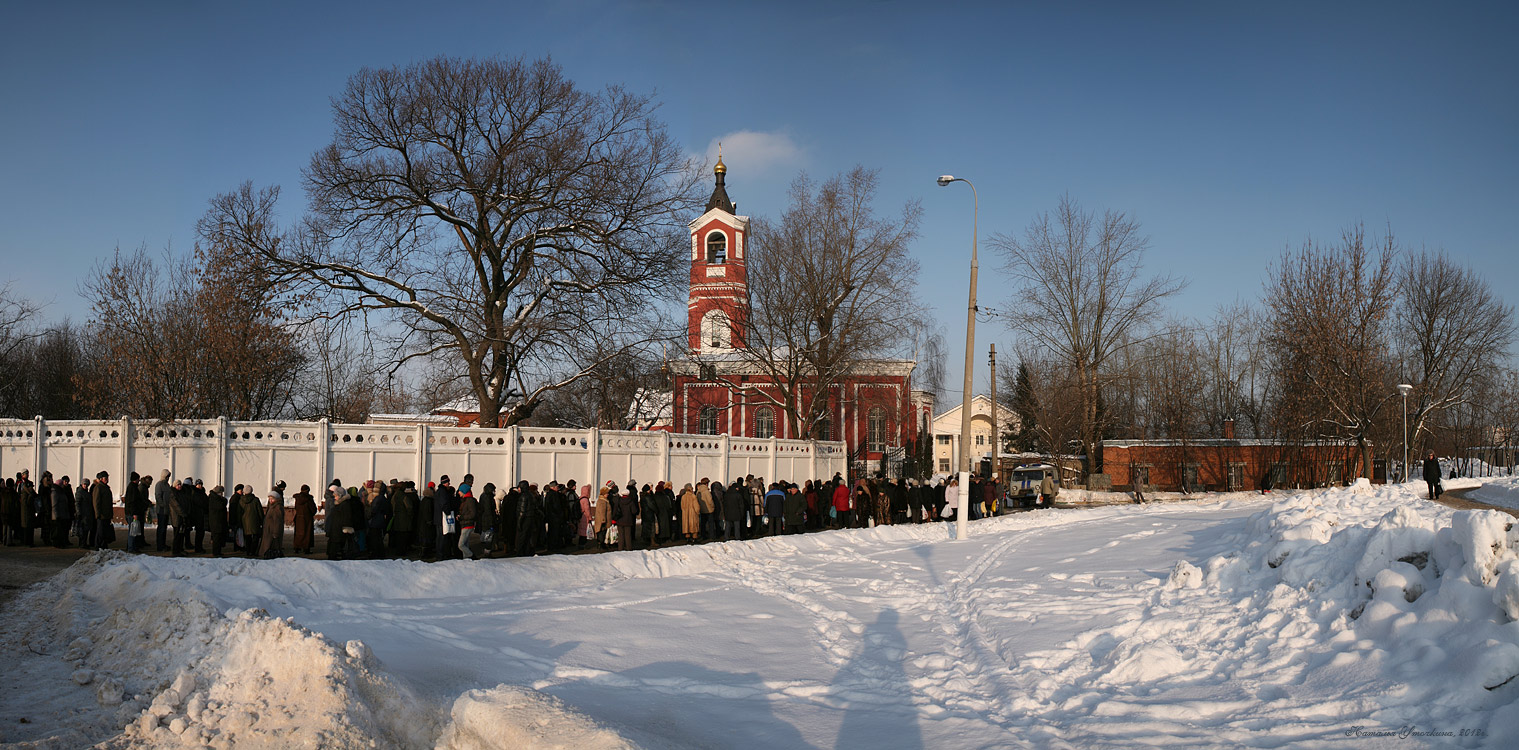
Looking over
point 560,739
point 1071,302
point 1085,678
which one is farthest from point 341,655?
point 1071,302

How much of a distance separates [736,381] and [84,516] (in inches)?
1087

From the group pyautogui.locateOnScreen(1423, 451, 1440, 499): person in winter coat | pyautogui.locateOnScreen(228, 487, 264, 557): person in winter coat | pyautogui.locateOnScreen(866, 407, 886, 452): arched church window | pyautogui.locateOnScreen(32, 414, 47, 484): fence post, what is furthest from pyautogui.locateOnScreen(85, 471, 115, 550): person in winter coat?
pyautogui.locateOnScreen(866, 407, 886, 452): arched church window

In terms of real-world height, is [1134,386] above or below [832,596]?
above

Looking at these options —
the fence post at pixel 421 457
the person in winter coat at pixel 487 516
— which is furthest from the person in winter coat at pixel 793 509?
the fence post at pixel 421 457

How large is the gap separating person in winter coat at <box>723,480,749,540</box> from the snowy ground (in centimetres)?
737

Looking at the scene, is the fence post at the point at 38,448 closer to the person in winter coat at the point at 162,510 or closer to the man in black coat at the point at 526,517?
the person in winter coat at the point at 162,510

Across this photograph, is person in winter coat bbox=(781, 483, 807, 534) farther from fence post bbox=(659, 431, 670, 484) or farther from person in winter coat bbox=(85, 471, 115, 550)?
person in winter coat bbox=(85, 471, 115, 550)

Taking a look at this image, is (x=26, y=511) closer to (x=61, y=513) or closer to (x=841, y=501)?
(x=61, y=513)

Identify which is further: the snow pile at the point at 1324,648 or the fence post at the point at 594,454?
the fence post at the point at 594,454

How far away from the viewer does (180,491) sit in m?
15.6

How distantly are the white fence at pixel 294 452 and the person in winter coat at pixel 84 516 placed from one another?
1.83m

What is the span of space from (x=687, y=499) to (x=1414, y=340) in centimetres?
4796

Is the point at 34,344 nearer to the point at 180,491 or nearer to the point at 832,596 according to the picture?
the point at 180,491

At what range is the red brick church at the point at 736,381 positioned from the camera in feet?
117
